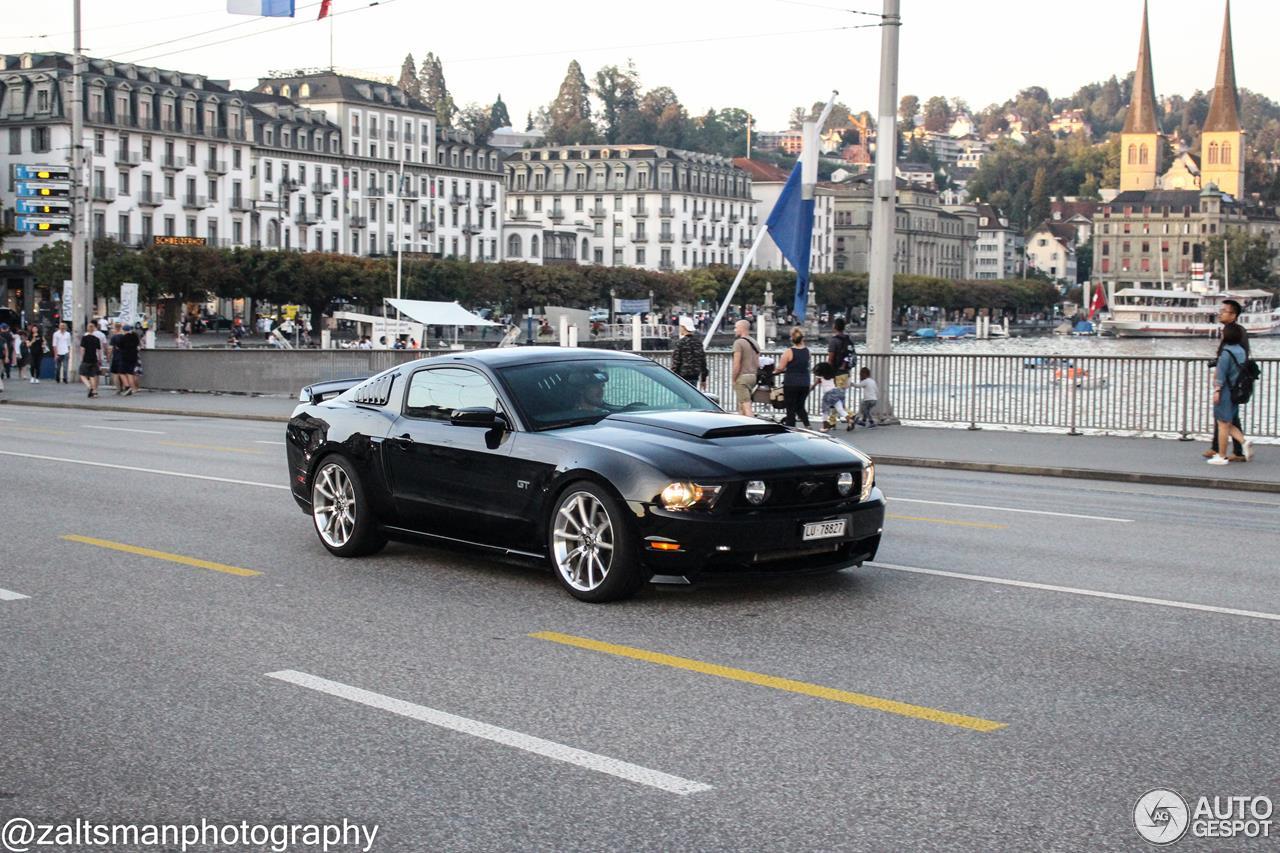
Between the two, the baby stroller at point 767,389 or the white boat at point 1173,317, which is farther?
the white boat at point 1173,317

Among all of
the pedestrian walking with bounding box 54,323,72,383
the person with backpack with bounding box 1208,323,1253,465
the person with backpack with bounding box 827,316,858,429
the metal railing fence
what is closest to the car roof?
the person with backpack with bounding box 1208,323,1253,465

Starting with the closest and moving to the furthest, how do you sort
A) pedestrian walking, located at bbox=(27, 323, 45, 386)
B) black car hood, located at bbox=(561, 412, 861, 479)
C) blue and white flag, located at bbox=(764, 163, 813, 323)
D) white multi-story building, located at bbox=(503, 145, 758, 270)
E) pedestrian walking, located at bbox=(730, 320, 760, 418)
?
1. black car hood, located at bbox=(561, 412, 861, 479)
2. pedestrian walking, located at bbox=(730, 320, 760, 418)
3. blue and white flag, located at bbox=(764, 163, 813, 323)
4. pedestrian walking, located at bbox=(27, 323, 45, 386)
5. white multi-story building, located at bbox=(503, 145, 758, 270)

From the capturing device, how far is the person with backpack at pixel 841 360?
25.8m

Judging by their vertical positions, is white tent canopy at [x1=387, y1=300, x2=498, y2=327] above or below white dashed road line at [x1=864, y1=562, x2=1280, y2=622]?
above

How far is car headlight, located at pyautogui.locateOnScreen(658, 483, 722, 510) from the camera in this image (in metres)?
8.88

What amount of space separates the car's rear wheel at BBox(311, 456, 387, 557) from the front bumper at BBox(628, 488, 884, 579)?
2689 millimetres

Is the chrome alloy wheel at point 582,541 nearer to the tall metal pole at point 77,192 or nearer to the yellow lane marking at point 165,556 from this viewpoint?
the yellow lane marking at point 165,556

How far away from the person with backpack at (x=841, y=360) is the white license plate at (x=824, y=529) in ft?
54.5

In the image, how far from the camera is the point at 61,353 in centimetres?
4562

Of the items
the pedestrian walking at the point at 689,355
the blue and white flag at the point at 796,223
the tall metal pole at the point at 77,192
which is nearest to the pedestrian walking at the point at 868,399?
the blue and white flag at the point at 796,223

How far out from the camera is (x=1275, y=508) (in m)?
15.5

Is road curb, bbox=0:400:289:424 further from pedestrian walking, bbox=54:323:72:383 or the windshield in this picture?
the windshield

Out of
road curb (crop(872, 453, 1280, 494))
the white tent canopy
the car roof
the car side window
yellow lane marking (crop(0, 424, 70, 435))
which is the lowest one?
yellow lane marking (crop(0, 424, 70, 435))

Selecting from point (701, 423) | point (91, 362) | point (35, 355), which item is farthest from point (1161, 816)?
point (35, 355)
